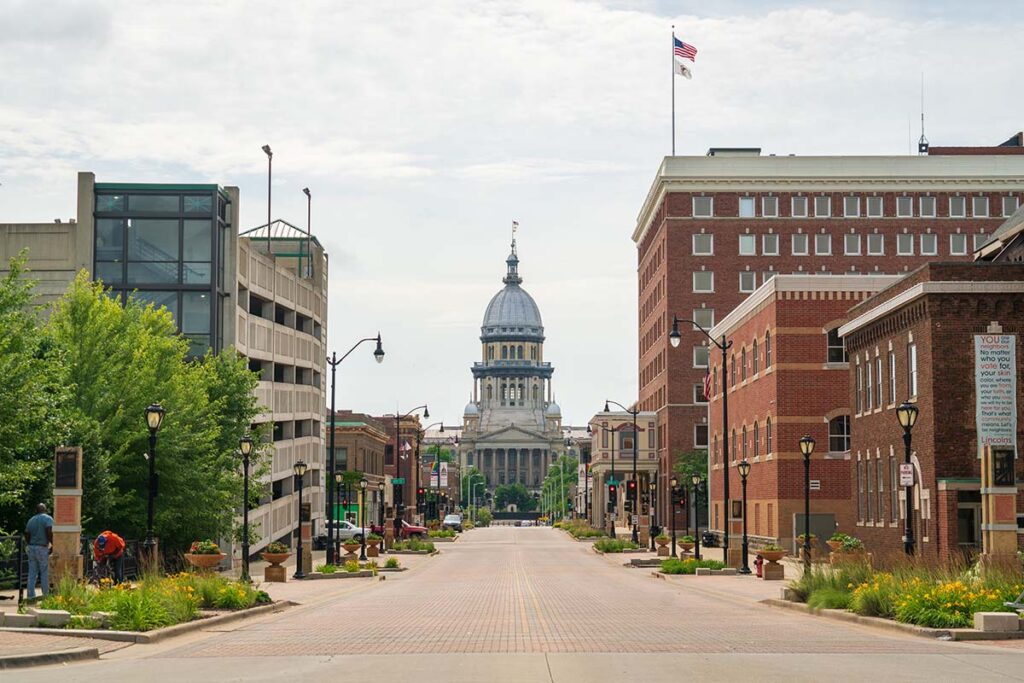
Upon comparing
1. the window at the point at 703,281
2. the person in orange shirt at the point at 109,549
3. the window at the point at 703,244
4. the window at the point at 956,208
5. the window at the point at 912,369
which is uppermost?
the window at the point at 956,208

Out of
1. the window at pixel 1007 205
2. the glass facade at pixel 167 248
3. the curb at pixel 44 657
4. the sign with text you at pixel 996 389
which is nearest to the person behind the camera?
the curb at pixel 44 657

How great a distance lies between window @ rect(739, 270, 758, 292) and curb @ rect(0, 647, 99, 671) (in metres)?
90.6

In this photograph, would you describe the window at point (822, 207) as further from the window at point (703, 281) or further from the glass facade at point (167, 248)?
the glass facade at point (167, 248)

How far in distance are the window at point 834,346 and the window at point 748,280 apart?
140ft

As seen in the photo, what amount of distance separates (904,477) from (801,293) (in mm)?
29889

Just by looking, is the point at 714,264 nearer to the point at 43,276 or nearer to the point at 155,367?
the point at 43,276

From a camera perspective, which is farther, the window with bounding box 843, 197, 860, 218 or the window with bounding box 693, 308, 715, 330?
the window with bounding box 843, 197, 860, 218

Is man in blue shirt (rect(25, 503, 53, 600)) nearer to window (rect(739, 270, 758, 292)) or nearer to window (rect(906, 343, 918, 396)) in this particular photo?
window (rect(906, 343, 918, 396))

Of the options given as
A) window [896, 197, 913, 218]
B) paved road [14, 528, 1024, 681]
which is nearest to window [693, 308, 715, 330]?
window [896, 197, 913, 218]

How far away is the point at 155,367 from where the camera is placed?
48062 millimetres

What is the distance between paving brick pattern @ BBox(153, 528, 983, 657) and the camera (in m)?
22.9

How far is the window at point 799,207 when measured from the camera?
359 ft

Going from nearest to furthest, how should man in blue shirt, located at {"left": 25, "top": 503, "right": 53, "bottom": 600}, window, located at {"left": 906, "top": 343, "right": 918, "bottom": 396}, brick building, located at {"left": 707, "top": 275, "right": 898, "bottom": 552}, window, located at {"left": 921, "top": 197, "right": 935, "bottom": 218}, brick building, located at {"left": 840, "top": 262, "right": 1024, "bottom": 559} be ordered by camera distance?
1. man in blue shirt, located at {"left": 25, "top": 503, "right": 53, "bottom": 600}
2. brick building, located at {"left": 840, "top": 262, "right": 1024, "bottom": 559}
3. window, located at {"left": 906, "top": 343, "right": 918, "bottom": 396}
4. brick building, located at {"left": 707, "top": 275, "right": 898, "bottom": 552}
5. window, located at {"left": 921, "top": 197, "right": 935, "bottom": 218}

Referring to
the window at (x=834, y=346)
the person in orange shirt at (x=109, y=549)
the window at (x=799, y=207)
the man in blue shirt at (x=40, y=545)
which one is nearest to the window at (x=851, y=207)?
the window at (x=799, y=207)
